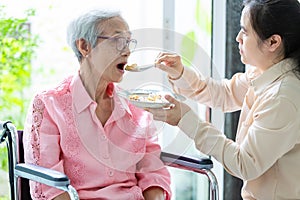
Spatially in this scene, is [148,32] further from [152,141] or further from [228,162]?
[228,162]

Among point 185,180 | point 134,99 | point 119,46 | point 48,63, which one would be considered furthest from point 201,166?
point 48,63

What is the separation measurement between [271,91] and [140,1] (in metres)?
1.04

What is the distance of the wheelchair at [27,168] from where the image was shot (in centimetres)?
180

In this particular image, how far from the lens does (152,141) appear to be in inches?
87.5

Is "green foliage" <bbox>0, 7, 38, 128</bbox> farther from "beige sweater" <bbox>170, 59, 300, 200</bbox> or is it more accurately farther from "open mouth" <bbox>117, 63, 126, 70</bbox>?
"beige sweater" <bbox>170, 59, 300, 200</bbox>

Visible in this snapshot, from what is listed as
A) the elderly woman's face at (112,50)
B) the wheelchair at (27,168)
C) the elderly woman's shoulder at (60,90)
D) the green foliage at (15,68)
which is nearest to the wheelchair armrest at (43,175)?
the wheelchair at (27,168)

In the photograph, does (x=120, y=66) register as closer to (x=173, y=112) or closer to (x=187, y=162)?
(x=173, y=112)

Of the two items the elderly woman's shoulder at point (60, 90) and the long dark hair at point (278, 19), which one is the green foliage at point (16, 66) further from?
the long dark hair at point (278, 19)

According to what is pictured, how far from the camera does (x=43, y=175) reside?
1.82 m

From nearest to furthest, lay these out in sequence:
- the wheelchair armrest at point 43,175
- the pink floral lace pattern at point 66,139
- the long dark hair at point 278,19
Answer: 1. the wheelchair armrest at point 43,175
2. the long dark hair at point 278,19
3. the pink floral lace pattern at point 66,139

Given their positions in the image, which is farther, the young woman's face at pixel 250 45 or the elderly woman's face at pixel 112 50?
the elderly woman's face at pixel 112 50

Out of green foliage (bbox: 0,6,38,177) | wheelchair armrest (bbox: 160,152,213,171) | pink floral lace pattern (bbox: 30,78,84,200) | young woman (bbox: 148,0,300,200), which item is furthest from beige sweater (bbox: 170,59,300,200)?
green foliage (bbox: 0,6,38,177)

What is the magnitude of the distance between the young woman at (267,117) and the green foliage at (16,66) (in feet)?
3.56

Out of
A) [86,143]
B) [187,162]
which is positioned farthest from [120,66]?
[187,162]
